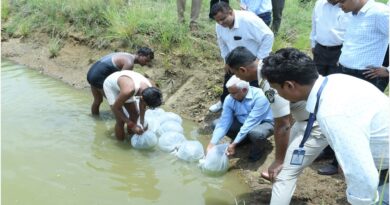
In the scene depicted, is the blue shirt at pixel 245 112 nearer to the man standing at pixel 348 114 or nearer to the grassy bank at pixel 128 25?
the man standing at pixel 348 114

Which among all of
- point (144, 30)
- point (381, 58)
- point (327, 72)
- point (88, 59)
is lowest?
point (88, 59)

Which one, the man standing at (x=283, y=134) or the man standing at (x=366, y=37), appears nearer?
the man standing at (x=283, y=134)

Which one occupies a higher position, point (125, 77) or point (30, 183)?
point (125, 77)

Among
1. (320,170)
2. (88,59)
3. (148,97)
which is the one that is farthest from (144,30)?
(320,170)

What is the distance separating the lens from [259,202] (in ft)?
14.9

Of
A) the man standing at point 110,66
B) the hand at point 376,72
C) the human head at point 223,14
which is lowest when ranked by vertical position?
the man standing at point 110,66

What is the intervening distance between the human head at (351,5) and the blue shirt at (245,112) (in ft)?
4.54

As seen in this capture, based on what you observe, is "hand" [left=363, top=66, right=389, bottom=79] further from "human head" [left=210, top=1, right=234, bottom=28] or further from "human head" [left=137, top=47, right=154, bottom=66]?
"human head" [left=137, top=47, right=154, bottom=66]

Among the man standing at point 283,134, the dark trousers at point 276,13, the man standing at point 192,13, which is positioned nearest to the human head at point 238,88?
the man standing at point 283,134

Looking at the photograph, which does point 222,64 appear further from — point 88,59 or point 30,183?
point 30,183

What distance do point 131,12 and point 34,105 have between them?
2755 millimetres

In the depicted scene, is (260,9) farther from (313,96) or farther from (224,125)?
(313,96)

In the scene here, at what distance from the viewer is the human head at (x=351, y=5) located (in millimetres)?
4000

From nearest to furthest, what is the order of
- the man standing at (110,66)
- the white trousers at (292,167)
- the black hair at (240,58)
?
the white trousers at (292,167) → the black hair at (240,58) → the man standing at (110,66)
